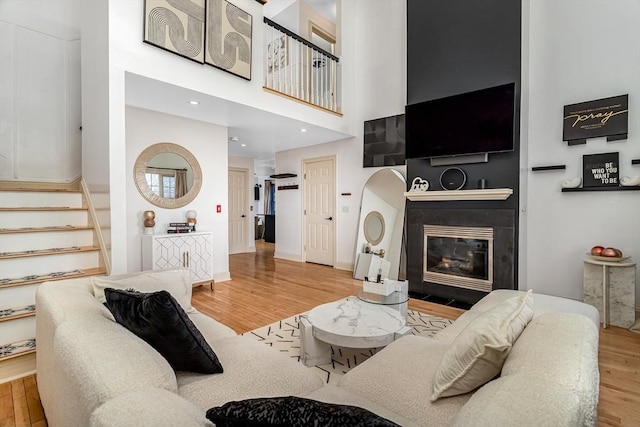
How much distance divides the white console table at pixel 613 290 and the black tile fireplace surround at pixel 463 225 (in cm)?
71

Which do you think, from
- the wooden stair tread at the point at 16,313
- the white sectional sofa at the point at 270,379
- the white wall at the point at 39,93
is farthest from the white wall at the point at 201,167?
the white sectional sofa at the point at 270,379

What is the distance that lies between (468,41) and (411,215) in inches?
93.5

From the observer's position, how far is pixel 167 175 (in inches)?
171

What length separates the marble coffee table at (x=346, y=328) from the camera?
2.07 metres

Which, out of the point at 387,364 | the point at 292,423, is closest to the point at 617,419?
the point at 387,364

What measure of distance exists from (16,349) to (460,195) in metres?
4.53

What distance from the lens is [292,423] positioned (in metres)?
0.61

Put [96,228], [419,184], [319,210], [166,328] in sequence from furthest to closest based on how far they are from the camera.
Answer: [319,210] < [419,184] < [96,228] < [166,328]

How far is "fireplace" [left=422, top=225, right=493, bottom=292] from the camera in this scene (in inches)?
153

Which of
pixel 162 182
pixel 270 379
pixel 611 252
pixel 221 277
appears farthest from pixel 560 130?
pixel 162 182

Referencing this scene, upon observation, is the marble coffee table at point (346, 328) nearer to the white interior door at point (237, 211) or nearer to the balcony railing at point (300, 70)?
the balcony railing at point (300, 70)

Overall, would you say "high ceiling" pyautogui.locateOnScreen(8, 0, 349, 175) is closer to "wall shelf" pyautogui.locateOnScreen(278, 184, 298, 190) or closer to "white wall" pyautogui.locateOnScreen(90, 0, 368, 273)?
"white wall" pyautogui.locateOnScreen(90, 0, 368, 273)

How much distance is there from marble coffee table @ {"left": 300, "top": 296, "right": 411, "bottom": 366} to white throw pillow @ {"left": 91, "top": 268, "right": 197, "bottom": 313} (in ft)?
2.90

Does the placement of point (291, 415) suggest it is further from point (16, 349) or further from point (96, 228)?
point (96, 228)
